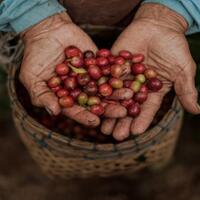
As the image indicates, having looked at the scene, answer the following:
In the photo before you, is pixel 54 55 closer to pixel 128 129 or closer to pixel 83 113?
pixel 83 113

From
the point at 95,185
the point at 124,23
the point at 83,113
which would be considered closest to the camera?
the point at 83,113

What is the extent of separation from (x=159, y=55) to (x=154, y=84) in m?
0.16

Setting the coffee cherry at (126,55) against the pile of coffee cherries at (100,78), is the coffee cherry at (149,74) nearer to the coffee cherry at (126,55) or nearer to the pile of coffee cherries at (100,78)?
the pile of coffee cherries at (100,78)

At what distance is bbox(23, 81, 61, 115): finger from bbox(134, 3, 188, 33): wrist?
66cm

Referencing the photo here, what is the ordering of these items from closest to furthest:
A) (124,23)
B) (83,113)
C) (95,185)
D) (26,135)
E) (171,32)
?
1. (83,113)
2. (171,32)
3. (26,135)
4. (124,23)
5. (95,185)

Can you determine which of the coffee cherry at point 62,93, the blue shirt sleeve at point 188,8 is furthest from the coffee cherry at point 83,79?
the blue shirt sleeve at point 188,8

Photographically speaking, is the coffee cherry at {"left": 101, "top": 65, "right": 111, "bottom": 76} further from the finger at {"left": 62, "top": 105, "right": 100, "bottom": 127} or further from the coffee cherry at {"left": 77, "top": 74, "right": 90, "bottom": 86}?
the finger at {"left": 62, "top": 105, "right": 100, "bottom": 127}

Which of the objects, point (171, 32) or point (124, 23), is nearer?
point (171, 32)

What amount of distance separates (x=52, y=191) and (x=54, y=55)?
1.04 metres

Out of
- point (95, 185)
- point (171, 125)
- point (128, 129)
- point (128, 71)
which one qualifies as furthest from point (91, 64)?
point (95, 185)

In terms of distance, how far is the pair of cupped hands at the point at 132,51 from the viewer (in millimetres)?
2057

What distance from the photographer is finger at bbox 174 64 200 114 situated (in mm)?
2047

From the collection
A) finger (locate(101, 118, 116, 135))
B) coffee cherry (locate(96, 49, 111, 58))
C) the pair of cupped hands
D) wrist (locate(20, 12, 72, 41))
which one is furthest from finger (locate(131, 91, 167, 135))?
wrist (locate(20, 12, 72, 41))

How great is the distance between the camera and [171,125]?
2322 mm
